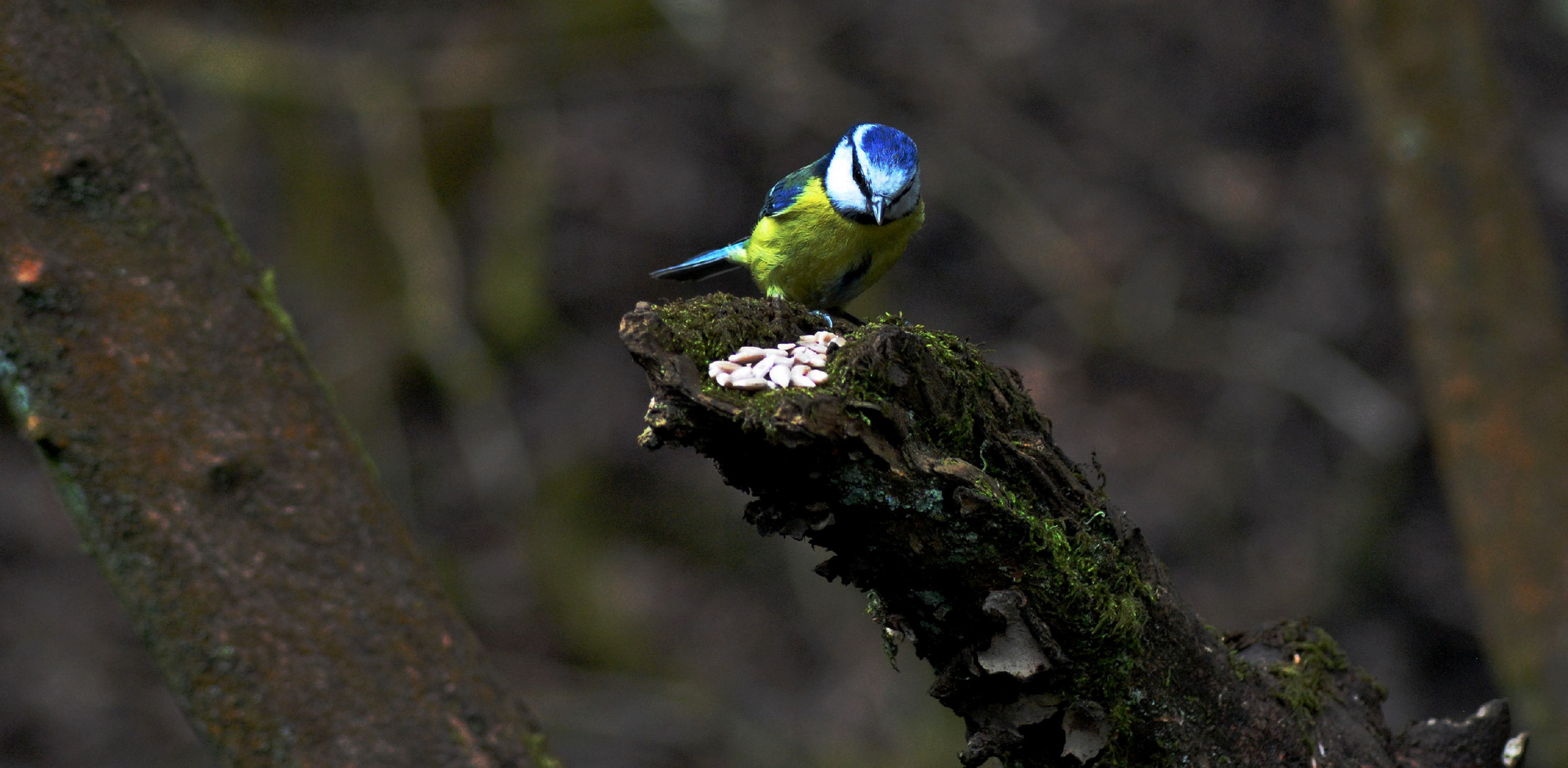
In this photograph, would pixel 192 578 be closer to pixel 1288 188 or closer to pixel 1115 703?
pixel 1115 703

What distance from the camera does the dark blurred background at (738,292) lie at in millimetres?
5344

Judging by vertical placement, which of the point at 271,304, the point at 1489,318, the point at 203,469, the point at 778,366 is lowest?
the point at 203,469

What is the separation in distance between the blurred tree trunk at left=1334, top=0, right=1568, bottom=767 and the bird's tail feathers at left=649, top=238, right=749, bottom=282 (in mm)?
2265

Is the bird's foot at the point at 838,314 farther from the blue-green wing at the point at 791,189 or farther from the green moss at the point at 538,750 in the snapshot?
the green moss at the point at 538,750

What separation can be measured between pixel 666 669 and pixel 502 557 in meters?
1.01

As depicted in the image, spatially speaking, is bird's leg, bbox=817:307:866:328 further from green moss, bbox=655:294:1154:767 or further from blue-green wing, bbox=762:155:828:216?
green moss, bbox=655:294:1154:767

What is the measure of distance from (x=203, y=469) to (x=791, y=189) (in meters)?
1.74

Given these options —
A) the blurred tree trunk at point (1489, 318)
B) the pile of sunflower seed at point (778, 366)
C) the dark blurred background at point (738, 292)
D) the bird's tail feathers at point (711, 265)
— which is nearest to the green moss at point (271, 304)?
the pile of sunflower seed at point (778, 366)

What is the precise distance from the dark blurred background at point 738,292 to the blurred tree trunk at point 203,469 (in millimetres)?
3842

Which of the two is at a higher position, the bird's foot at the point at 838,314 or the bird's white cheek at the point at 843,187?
the bird's white cheek at the point at 843,187

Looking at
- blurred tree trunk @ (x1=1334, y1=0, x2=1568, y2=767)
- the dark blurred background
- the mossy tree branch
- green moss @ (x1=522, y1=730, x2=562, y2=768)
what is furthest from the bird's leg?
the dark blurred background

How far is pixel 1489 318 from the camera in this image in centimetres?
370

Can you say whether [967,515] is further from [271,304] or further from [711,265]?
[711,265]

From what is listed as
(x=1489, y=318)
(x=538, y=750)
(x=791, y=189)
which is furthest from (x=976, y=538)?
(x=1489, y=318)
